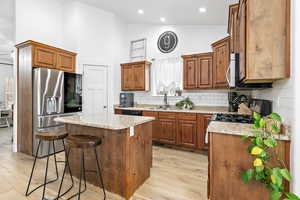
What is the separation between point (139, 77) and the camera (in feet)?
15.4

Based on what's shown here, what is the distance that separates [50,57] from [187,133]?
3514 mm

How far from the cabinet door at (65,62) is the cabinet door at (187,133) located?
3.03 meters

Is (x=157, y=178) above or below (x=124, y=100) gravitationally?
below

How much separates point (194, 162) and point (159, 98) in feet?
7.21

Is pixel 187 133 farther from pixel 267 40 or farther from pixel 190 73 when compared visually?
pixel 267 40

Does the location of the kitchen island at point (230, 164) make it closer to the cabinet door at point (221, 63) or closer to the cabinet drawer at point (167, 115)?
the cabinet door at point (221, 63)

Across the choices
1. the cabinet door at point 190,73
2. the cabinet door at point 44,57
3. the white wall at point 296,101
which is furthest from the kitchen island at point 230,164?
the cabinet door at point 44,57

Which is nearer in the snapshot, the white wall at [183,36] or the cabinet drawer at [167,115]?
the cabinet drawer at [167,115]

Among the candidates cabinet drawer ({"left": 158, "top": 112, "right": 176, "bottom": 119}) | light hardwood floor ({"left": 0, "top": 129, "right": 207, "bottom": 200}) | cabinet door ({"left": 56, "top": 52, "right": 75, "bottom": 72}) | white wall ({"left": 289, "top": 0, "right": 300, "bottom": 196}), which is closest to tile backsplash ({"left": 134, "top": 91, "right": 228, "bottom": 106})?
cabinet drawer ({"left": 158, "top": 112, "right": 176, "bottom": 119})

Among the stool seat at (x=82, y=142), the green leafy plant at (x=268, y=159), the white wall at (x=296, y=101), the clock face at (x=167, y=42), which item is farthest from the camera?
the clock face at (x=167, y=42)

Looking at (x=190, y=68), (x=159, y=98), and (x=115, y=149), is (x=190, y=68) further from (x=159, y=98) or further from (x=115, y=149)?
(x=115, y=149)

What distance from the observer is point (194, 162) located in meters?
3.08

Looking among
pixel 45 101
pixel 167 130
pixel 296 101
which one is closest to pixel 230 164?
pixel 296 101

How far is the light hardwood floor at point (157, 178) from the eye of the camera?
2035 mm
